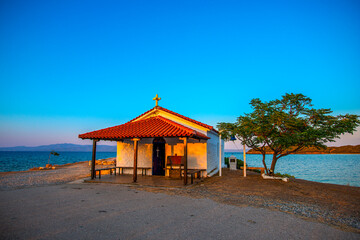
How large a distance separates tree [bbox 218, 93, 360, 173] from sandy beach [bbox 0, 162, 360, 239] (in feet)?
11.2

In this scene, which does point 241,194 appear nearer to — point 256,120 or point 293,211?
point 293,211

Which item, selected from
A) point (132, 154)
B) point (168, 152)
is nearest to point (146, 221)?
point (168, 152)

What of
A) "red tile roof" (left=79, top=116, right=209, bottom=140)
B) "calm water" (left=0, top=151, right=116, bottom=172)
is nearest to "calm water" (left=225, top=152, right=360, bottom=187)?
"red tile roof" (left=79, top=116, right=209, bottom=140)

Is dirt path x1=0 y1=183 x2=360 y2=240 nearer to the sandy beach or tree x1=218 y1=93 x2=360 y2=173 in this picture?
the sandy beach

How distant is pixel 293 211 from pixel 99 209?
582cm

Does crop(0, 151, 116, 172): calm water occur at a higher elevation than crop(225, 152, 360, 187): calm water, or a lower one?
lower

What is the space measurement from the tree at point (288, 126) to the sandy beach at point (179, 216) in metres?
3.41

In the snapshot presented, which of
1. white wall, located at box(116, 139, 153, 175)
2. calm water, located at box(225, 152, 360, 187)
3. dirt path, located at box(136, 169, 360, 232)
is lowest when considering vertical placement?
calm water, located at box(225, 152, 360, 187)

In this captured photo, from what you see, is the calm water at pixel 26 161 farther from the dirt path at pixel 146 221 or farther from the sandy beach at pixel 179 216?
the dirt path at pixel 146 221

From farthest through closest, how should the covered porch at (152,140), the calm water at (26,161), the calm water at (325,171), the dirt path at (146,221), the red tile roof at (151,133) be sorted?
the calm water at (26,161) → the calm water at (325,171) → the covered porch at (152,140) → the red tile roof at (151,133) → the dirt path at (146,221)

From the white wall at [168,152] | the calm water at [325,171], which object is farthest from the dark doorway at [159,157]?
the calm water at [325,171]

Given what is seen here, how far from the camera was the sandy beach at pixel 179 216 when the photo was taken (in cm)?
417

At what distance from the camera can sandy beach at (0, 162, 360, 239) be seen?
4.17 metres

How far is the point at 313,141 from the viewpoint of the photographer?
430 inches
